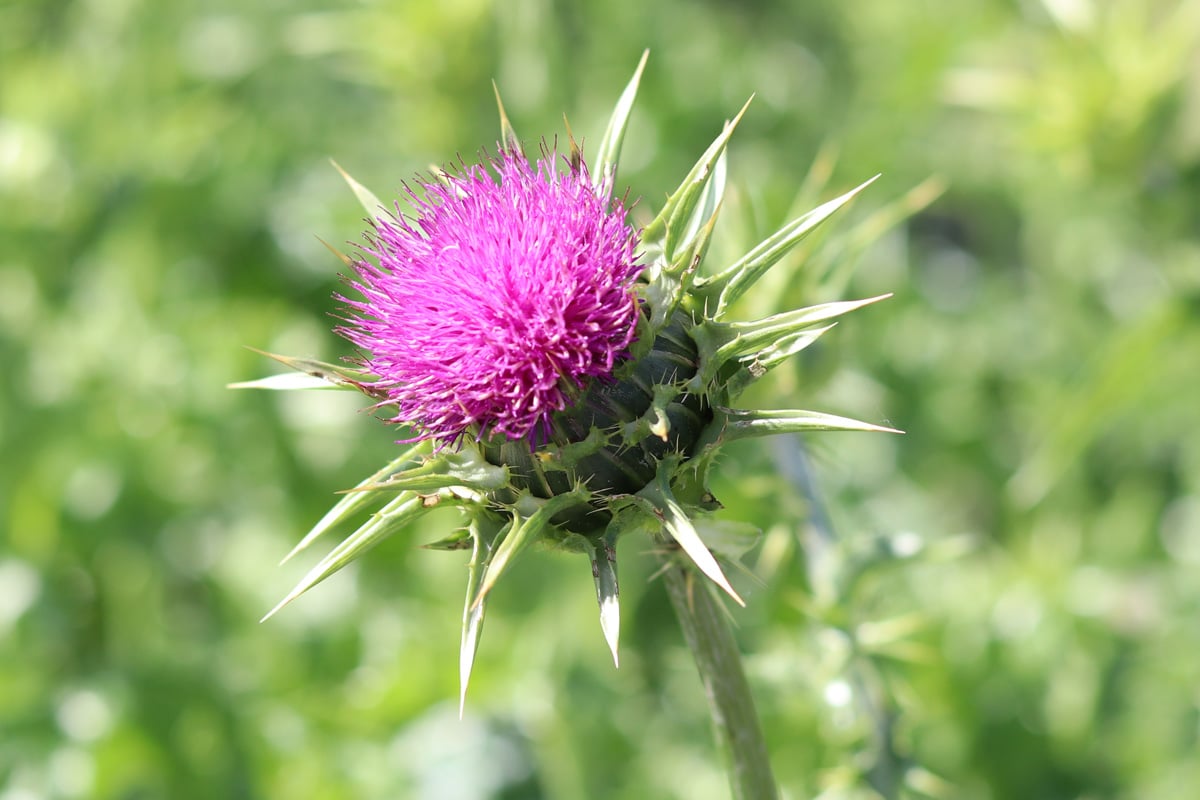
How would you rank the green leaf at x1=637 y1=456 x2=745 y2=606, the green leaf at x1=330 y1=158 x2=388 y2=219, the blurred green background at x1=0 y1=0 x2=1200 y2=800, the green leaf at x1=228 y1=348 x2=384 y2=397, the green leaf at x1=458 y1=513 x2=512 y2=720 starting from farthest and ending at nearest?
the blurred green background at x1=0 y1=0 x2=1200 y2=800 → the green leaf at x1=330 y1=158 x2=388 y2=219 → the green leaf at x1=228 y1=348 x2=384 y2=397 → the green leaf at x1=458 y1=513 x2=512 y2=720 → the green leaf at x1=637 y1=456 x2=745 y2=606

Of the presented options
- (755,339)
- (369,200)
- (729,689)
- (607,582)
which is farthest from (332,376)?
(729,689)

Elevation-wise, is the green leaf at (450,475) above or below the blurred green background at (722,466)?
above

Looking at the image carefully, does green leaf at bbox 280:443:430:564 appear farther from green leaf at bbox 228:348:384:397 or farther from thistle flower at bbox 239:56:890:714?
green leaf at bbox 228:348:384:397

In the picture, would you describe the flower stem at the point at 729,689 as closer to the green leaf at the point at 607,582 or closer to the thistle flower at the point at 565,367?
the thistle flower at the point at 565,367

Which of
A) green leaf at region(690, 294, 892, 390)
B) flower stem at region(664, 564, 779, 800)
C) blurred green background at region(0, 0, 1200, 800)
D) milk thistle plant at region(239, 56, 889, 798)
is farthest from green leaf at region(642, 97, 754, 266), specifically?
blurred green background at region(0, 0, 1200, 800)

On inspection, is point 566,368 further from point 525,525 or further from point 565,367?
point 525,525

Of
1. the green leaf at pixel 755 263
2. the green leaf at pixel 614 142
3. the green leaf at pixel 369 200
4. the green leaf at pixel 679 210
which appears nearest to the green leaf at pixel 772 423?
the green leaf at pixel 755 263

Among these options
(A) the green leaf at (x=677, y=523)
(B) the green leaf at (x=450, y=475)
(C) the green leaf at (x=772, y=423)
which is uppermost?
(C) the green leaf at (x=772, y=423)
